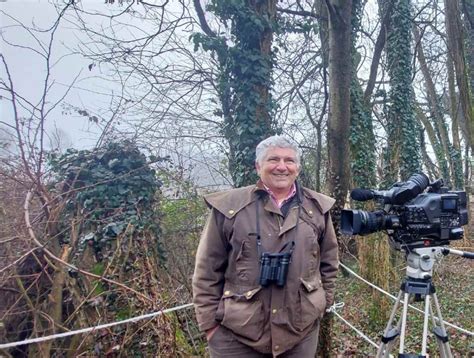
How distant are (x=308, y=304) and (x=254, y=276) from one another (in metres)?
0.28

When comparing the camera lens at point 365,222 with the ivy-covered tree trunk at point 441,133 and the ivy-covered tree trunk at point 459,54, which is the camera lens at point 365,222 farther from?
the ivy-covered tree trunk at point 441,133

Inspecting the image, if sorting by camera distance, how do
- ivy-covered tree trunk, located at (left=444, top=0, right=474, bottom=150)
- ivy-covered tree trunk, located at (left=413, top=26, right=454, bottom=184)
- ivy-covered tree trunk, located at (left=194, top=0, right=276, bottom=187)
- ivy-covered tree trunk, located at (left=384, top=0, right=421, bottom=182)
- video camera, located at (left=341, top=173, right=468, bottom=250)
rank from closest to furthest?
video camera, located at (left=341, top=173, right=468, bottom=250) < ivy-covered tree trunk, located at (left=194, top=0, right=276, bottom=187) < ivy-covered tree trunk, located at (left=444, top=0, right=474, bottom=150) < ivy-covered tree trunk, located at (left=384, top=0, right=421, bottom=182) < ivy-covered tree trunk, located at (left=413, top=26, right=454, bottom=184)

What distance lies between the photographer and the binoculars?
5.73ft

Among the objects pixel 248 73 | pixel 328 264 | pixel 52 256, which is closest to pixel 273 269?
pixel 328 264

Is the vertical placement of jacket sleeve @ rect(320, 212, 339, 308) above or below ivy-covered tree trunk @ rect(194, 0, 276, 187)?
below

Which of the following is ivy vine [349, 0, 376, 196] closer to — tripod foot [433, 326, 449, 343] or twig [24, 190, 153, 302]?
twig [24, 190, 153, 302]

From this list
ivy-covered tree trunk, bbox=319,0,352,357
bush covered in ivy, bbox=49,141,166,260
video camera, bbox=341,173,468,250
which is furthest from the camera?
bush covered in ivy, bbox=49,141,166,260

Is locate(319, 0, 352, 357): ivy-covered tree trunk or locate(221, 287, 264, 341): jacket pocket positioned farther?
locate(319, 0, 352, 357): ivy-covered tree trunk

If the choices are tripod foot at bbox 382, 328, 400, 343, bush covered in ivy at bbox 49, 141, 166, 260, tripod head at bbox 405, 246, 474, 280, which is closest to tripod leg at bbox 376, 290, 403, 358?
tripod foot at bbox 382, 328, 400, 343

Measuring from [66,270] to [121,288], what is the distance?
500 millimetres

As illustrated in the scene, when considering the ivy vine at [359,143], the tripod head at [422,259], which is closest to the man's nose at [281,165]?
the tripod head at [422,259]

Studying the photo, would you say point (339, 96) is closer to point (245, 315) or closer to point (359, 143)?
point (245, 315)

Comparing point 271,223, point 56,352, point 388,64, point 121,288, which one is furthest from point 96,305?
point 388,64

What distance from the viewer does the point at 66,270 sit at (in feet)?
11.0
